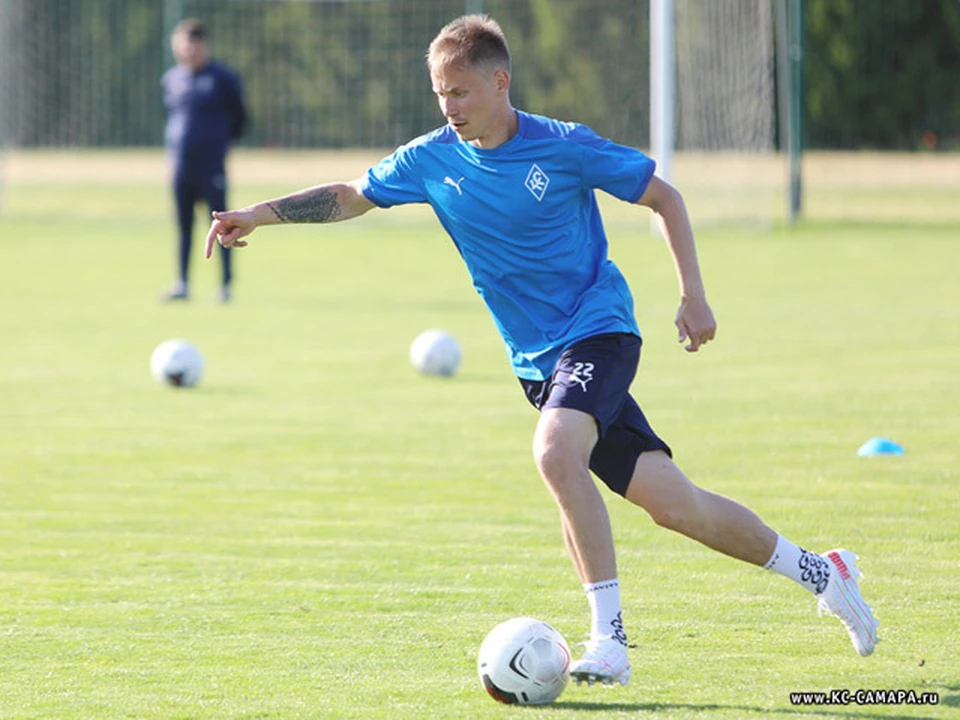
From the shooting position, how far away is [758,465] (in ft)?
28.0

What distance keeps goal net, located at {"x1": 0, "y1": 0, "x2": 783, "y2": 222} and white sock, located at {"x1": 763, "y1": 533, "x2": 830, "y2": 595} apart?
18.8 metres

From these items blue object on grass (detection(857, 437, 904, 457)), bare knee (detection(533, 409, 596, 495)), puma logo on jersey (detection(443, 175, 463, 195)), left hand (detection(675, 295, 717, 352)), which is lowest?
blue object on grass (detection(857, 437, 904, 457))

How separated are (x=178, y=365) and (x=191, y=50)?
6496 millimetres

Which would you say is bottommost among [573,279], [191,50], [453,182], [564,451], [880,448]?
[880,448]

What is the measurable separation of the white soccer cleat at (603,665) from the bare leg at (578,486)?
0.67ft

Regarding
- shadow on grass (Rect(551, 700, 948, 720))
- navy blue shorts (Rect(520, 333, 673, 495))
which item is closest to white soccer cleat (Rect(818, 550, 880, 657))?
shadow on grass (Rect(551, 700, 948, 720))

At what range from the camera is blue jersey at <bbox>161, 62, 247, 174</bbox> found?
1720 cm

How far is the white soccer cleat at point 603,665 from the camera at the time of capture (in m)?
4.70

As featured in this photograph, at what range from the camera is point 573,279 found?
207 inches

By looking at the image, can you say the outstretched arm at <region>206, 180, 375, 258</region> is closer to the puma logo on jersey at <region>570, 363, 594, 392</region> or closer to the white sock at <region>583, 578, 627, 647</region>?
the puma logo on jersey at <region>570, 363, 594, 392</region>

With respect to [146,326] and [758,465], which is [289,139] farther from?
[758,465]

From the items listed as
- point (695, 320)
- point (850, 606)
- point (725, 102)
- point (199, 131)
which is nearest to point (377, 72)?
point (725, 102)

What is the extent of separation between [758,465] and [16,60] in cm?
2344

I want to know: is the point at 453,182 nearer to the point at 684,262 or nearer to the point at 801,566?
the point at 684,262
